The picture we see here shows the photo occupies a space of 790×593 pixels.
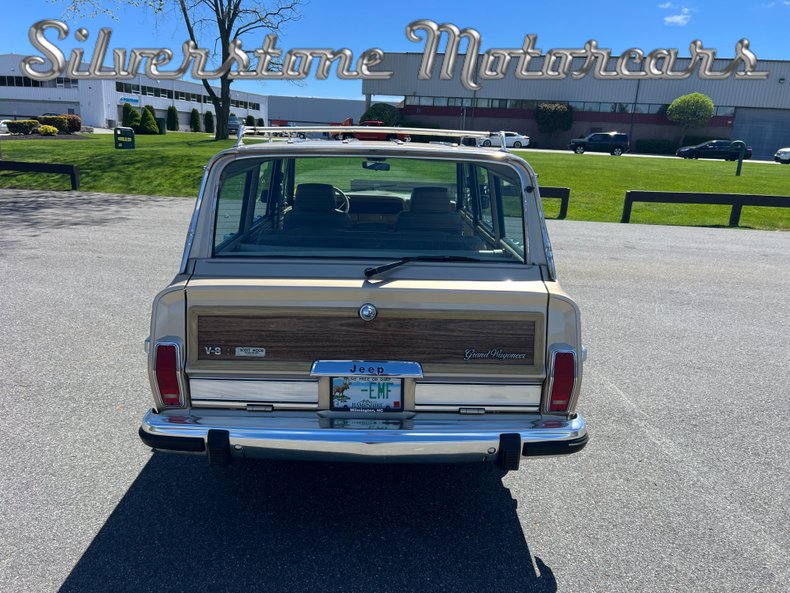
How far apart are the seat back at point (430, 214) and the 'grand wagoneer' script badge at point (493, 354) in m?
0.95

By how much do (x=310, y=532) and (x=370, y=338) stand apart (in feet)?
3.46

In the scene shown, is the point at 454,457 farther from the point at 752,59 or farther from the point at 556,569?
the point at 752,59

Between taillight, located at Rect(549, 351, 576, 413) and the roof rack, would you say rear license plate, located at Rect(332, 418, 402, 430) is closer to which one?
taillight, located at Rect(549, 351, 576, 413)

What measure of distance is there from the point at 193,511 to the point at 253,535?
1.29 ft

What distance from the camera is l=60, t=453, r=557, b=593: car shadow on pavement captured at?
2.73 meters

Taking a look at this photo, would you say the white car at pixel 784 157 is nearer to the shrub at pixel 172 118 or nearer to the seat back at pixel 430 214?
the seat back at pixel 430 214

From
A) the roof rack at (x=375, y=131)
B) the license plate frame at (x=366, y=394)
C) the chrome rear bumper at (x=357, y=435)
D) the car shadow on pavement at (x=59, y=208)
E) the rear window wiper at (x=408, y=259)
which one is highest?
the roof rack at (x=375, y=131)

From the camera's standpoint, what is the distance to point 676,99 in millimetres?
60812

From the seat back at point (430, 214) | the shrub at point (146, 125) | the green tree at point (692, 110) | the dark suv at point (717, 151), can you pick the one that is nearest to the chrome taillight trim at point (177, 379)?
the seat back at point (430, 214)

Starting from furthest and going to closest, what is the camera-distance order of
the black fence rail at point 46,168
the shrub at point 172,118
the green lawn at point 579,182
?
1. the shrub at point 172,118
2. the black fence rail at point 46,168
3. the green lawn at point 579,182

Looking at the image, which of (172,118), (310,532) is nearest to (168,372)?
(310,532)

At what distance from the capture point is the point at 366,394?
115 inches

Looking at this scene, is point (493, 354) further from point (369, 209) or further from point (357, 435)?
point (369, 209)

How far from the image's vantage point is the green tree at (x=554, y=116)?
6156 cm
